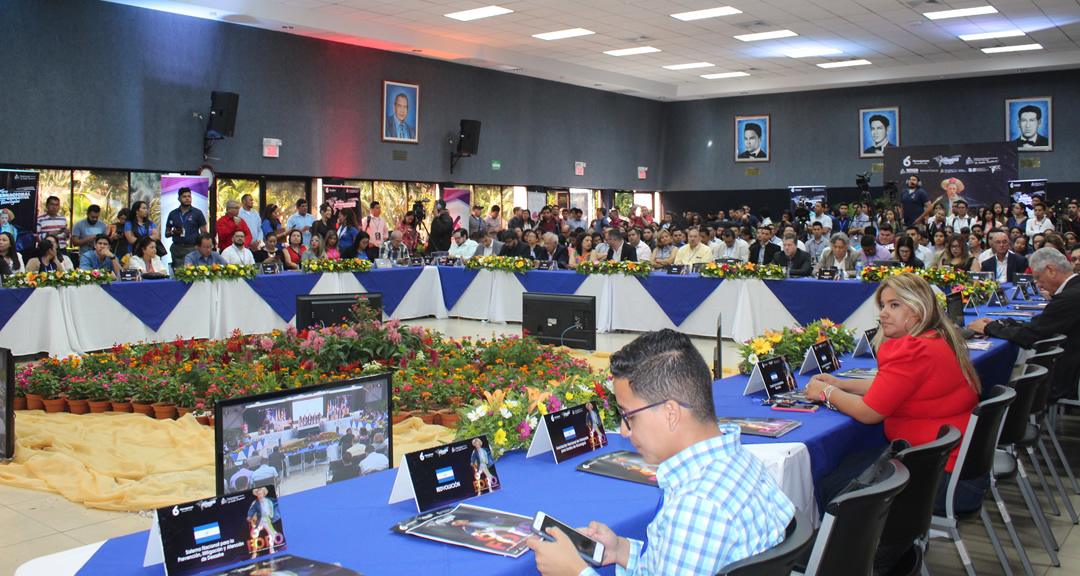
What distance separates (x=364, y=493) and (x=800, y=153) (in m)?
18.6

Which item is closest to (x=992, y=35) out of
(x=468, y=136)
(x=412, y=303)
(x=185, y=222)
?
(x=468, y=136)

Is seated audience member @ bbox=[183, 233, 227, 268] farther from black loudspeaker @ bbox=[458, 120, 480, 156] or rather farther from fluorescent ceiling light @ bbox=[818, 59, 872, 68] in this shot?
fluorescent ceiling light @ bbox=[818, 59, 872, 68]

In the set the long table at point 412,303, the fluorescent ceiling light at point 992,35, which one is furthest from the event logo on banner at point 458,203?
the fluorescent ceiling light at point 992,35

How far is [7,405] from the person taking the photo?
15.4 ft

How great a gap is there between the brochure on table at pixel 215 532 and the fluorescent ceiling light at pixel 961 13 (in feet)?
42.3

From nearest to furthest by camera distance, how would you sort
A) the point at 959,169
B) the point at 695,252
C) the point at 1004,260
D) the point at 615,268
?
1. the point at 1004,260
2. the point at 615,268
3. the point at 695,252
4. the point at 959,169

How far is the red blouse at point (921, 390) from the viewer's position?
311 centimetres

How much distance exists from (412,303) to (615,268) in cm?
286

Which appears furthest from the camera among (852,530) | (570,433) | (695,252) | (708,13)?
(708,13)

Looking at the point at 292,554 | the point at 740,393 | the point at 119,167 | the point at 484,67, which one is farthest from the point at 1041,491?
the point at 484,67

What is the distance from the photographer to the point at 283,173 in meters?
13.1

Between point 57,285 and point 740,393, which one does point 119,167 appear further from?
point 740,393

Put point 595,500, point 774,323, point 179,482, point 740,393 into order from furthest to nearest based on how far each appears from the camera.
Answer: point 774,323 → point 179,482 → point 740,393 → point 595,500

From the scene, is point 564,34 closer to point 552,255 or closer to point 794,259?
point 552,255
